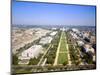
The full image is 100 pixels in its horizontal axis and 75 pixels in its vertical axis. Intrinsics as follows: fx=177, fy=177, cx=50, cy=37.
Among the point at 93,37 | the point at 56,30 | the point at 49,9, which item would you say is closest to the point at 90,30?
the point at 93,37

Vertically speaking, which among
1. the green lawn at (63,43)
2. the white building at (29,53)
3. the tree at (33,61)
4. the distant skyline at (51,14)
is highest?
the distant skyline at (51,14)

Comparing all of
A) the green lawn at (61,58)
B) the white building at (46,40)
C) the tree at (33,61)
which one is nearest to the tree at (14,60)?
the tree at (33,61)

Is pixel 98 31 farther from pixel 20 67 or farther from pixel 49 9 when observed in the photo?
pixel 20 67

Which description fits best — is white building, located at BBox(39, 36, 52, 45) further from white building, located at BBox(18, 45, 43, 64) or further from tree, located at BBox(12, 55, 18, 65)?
tree, located at BBox(12, 55, 18, 65)

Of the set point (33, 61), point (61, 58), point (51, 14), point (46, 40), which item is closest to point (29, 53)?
point (33, 61)

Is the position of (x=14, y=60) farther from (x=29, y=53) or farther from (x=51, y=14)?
(x=51, y=14)

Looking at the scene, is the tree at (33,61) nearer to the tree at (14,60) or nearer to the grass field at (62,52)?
the tree at (14,60)

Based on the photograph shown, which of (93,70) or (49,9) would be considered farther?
(93,70)
